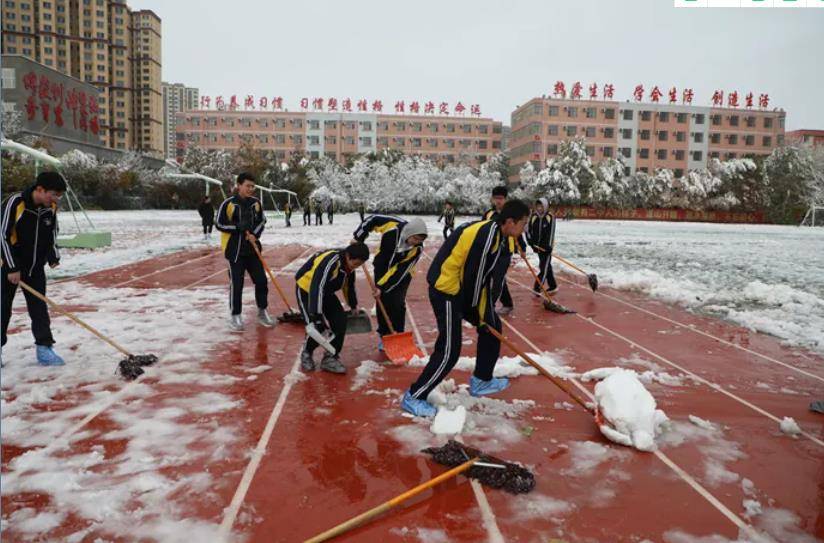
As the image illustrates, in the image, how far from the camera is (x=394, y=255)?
213 inches

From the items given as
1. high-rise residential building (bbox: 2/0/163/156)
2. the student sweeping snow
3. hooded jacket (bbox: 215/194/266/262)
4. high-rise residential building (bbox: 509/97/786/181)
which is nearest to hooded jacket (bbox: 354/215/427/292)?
the student sweeping snow

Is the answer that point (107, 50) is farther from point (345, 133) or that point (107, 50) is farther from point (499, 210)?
point (499, 210)

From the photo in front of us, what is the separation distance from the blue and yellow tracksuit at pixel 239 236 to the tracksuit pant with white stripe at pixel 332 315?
1.64m

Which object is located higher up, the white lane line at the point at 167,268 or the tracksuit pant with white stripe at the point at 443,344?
the tracksuit pant with white stripe at the point at 443,344

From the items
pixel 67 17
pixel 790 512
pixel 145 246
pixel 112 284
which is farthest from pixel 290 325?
pixel 67 17

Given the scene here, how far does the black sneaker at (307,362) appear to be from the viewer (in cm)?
505

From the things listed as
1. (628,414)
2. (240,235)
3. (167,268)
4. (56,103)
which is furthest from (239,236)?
(56,103)

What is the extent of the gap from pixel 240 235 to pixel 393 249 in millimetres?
1843

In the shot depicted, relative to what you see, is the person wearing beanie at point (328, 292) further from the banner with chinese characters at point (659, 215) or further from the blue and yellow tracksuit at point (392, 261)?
the banner with chinese characters at point (659, 215)

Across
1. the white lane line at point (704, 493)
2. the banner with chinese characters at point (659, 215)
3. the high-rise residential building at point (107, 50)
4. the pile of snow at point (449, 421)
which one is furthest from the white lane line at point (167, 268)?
the high-rise residential building at point (107, 50)

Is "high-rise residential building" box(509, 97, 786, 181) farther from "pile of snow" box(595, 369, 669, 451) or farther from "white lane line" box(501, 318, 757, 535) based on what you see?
"white lane line" box(501, 318, 757, 535)

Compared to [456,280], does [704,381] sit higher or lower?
lower

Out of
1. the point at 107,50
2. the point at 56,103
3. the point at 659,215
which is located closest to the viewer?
the point at 56,103

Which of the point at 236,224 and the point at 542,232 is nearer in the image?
the point at 236,224
